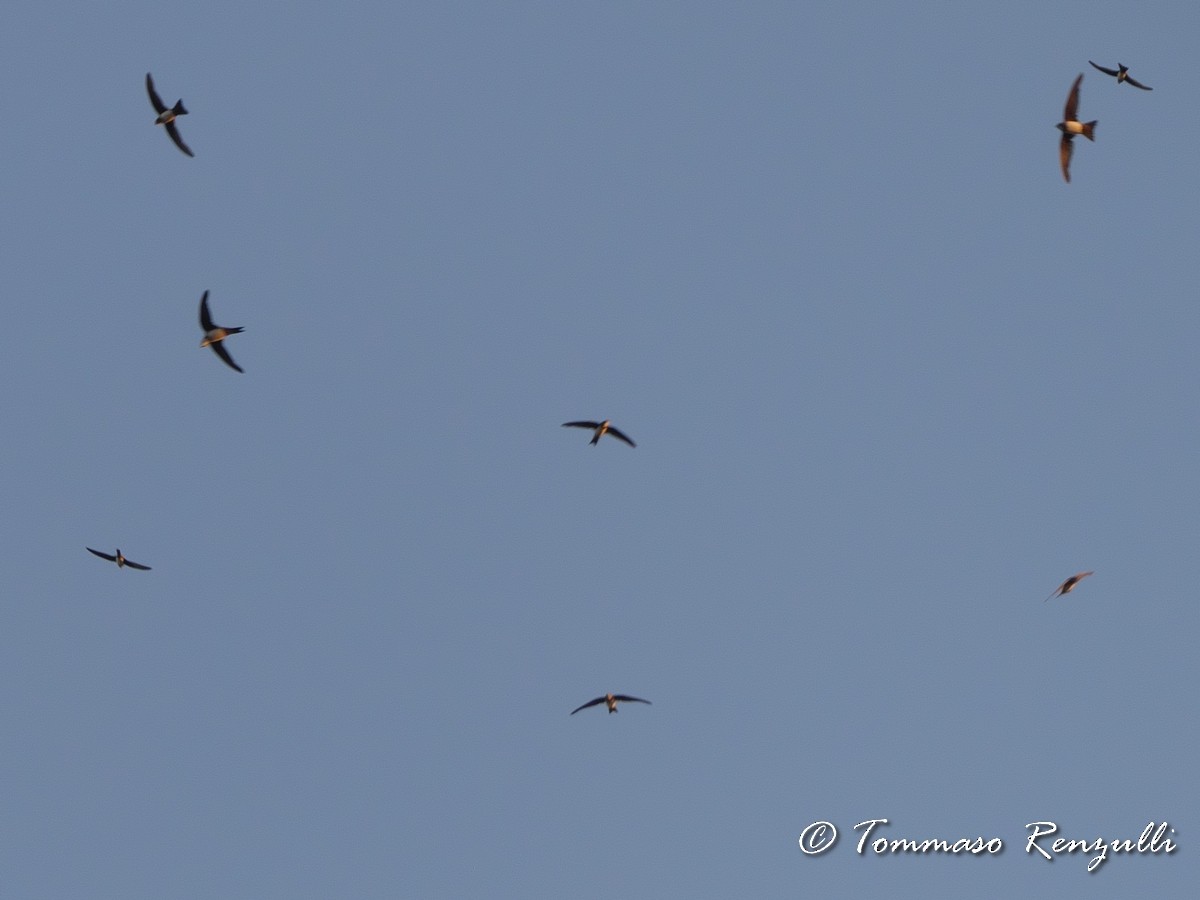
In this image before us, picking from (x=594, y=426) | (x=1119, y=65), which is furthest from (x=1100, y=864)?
(x=1119, y=65)

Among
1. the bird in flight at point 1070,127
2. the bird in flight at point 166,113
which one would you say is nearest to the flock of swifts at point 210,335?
the bird in flight at point 166,113

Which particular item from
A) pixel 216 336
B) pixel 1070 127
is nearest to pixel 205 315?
pixel 216 336

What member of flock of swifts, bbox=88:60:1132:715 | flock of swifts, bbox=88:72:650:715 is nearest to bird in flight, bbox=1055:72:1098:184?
flock of swifts, bbox=88:60:1132:715

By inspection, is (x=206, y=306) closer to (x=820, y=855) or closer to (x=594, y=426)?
(x=594, y=426)

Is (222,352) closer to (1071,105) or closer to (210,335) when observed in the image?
(210,335)

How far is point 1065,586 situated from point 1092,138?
1189 centimetres

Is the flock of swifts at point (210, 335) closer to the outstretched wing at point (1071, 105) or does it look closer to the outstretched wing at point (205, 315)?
the outstretched wing at point (205, 315)

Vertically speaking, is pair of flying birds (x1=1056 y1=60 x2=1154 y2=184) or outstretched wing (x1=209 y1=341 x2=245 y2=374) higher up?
pair of flying birds (x1=1056 y1=60 x2=1154 y2=184)

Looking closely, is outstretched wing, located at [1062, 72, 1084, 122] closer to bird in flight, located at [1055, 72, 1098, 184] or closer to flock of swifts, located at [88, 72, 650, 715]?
bird in flight, located at [1055, 72, 1098, 184]

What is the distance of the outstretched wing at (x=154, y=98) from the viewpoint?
4266cm

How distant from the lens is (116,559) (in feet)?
155

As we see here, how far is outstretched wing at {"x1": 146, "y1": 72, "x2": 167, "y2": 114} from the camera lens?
4266 centimetres

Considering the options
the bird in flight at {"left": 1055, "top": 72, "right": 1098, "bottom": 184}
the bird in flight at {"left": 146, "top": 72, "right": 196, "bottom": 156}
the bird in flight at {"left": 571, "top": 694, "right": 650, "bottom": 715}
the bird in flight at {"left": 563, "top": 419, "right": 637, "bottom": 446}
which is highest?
the bird in flight at {"left": 1055, "top": 72, "right": 1098, "bottom": 184}

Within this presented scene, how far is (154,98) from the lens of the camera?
43500 millimetres
